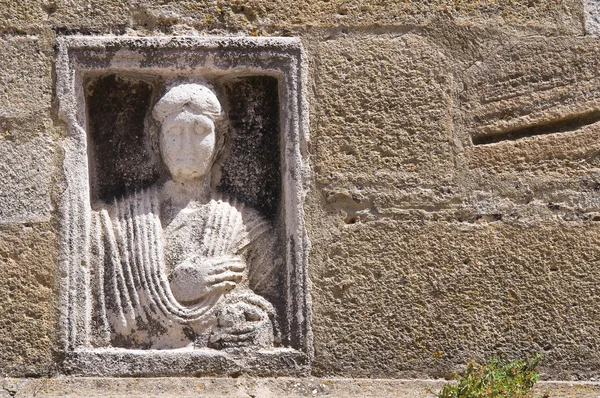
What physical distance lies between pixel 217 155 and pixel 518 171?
3.92 feet

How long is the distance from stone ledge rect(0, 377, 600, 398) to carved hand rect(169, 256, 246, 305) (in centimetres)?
32

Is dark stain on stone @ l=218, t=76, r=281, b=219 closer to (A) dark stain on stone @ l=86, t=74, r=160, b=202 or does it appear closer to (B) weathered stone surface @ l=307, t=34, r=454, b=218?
(B) weathered stone surface @ l=307, t=34, r=454, b=218

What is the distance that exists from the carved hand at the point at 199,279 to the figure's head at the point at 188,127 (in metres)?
0.38

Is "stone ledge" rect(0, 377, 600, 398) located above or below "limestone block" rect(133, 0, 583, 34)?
below

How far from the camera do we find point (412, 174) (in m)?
5.35

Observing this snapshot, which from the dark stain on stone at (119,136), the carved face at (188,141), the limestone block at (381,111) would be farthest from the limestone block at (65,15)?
the limestone block at (381,111)

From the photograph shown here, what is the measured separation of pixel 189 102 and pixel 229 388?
1115mm

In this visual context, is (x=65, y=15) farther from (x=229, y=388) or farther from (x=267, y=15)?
(x=229, y=388)

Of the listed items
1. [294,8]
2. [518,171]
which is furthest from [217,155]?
[518,171]

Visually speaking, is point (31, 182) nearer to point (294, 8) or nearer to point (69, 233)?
point (69, 233)

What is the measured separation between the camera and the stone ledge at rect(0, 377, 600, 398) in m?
5.10

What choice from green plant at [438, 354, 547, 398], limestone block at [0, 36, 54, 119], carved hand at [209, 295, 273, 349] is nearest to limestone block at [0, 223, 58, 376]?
limestone block at [0, 36, 54, 119]

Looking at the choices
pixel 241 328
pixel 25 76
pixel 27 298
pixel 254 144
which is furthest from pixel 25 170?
pixel 241 328

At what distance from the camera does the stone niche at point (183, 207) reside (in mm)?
5195
